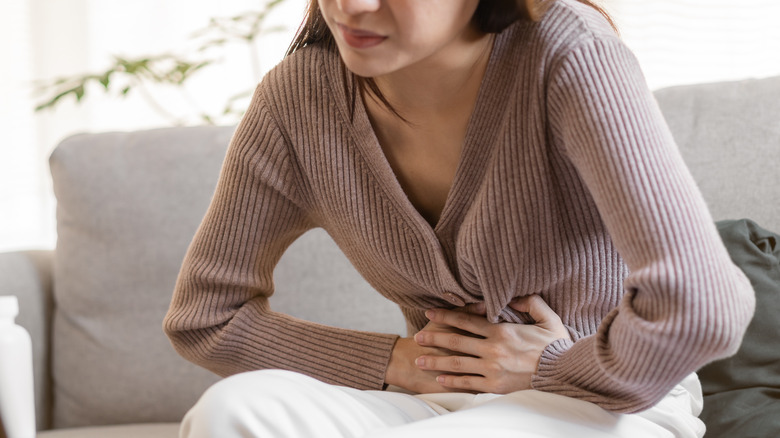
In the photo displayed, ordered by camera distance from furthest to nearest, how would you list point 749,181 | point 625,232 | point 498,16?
1. point 749,181
2. point 498,16
3. point 625,232

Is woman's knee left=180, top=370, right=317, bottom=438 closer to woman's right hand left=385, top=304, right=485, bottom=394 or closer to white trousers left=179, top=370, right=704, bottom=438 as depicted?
white trousers left=179, top=370, right=704, bottom=438

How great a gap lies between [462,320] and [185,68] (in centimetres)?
134

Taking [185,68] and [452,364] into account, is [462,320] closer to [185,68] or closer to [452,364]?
[452,364]

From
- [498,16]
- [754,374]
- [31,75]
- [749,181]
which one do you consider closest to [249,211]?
[498,16]

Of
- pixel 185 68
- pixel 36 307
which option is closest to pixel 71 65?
pixel 185 68

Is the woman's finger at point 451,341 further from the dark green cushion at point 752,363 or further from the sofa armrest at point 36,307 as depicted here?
the sofa armrest at point 36,307

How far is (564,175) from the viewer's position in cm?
89

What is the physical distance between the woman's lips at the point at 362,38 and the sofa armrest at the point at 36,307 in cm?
114

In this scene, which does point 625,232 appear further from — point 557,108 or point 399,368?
point 399,368

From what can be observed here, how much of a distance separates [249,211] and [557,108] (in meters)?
0.44

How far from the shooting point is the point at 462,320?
3.27ft

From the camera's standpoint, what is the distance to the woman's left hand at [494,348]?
938mm

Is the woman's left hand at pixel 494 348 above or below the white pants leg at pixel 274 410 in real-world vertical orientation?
below


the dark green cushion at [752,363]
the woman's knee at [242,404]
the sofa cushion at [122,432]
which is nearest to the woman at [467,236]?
the woman's knee at [242,404]
